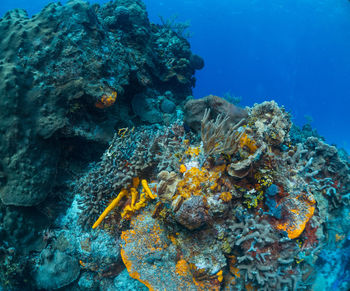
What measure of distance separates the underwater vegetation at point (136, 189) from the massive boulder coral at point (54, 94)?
0.03 metres

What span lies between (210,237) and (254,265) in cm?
73

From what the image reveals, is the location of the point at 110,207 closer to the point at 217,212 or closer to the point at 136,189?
the point at 136,189

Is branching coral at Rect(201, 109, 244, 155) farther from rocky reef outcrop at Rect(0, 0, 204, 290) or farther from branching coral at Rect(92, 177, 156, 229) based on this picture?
rocky reef outcrop at Rect(0, 0, 204, 290)

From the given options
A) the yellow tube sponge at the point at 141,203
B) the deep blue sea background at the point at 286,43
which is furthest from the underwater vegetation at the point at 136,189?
the deep blue sea background at the point at 286,43

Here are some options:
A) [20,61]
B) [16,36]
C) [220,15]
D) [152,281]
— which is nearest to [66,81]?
[20,61]

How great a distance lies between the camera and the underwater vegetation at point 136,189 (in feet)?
9.94

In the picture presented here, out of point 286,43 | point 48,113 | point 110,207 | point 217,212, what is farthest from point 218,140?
point 286,43

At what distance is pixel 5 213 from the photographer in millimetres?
3896

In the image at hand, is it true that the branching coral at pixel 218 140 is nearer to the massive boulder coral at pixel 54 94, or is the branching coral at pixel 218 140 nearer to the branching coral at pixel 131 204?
the branching coral at pixel 131 204

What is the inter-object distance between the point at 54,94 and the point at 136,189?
8.74 ft

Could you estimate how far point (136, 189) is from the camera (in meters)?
3.69

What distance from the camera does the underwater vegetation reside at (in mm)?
3029

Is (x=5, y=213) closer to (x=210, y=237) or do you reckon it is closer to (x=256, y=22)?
(x=210, y=237)

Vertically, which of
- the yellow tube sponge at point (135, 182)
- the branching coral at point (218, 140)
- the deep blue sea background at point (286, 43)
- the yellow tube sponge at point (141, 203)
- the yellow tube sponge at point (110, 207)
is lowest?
the yellow tube sponge at point (110, 207)
